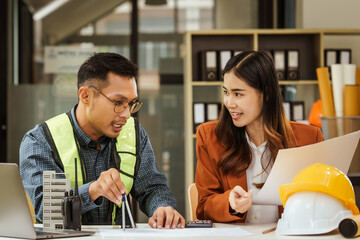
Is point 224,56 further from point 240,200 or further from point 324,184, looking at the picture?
point 324,184

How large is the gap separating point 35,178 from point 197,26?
3873 millimetres

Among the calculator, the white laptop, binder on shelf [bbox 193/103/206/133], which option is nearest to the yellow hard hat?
the calculator

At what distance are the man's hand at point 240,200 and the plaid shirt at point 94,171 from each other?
1.38 ft

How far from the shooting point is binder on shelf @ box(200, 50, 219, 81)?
501 cm

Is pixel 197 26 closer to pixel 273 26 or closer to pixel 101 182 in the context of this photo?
pixel 273 26

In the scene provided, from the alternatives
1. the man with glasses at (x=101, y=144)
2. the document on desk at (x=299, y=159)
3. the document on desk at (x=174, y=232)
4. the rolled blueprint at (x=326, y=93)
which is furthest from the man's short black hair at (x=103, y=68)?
the rolled blueprint at (x=326, y=93)

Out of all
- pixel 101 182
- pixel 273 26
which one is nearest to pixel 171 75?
pixel 273 26

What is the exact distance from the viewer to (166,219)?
227 centimetres

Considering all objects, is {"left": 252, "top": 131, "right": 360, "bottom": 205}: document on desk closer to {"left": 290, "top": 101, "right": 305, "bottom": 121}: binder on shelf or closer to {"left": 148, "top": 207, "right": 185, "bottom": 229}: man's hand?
{"left": 148, "top": 207, "right": 185, "bottom": 229}: man's hand

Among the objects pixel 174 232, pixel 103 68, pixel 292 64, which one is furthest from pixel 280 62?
pixel 174 232

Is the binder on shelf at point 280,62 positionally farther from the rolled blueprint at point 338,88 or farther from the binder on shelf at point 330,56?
the rolled blueprint at point 338,88

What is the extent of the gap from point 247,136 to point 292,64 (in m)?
2.57

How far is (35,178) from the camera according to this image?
2.38 metres

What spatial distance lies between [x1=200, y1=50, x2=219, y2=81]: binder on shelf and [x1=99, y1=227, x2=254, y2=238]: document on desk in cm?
290
